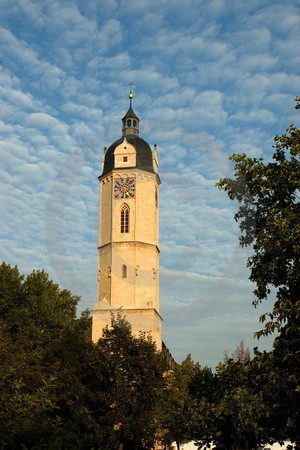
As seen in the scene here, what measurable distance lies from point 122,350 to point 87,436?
25522mm

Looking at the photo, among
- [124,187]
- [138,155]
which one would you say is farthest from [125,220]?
[138,155]

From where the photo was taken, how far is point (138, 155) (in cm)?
6800

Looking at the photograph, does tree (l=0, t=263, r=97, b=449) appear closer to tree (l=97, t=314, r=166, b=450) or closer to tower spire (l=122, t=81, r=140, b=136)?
tree (l=97, t=314, r=166, b=450)

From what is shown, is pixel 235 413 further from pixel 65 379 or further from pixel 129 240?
pixel 129 240

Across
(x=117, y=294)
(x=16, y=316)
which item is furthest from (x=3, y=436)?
(x=117, y=294)

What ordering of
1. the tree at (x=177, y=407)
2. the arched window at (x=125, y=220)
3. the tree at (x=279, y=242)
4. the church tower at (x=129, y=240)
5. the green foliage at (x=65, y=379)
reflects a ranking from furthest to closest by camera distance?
1. the arched window at (x=125, y=220)
2. the church tower at (x=129, y=240)
3. the tree at (x=177, y=407)
4. the tree at (x=279, y=242)
5. the green foliage at (x=65, y=379)

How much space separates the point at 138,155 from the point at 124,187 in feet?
14.7

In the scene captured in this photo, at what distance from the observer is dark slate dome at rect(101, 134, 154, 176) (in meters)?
67.7

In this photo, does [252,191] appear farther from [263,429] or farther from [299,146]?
A: [263,429]

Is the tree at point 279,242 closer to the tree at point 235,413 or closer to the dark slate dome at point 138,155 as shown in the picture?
the tree at point 235,413

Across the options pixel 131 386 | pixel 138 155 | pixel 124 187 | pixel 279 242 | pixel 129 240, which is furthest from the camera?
pixel 138 155

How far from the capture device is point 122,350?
34750mm

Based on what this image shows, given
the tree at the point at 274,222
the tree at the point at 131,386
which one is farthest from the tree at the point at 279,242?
the tree at the point at 131,386

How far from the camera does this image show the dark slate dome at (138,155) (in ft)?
222
